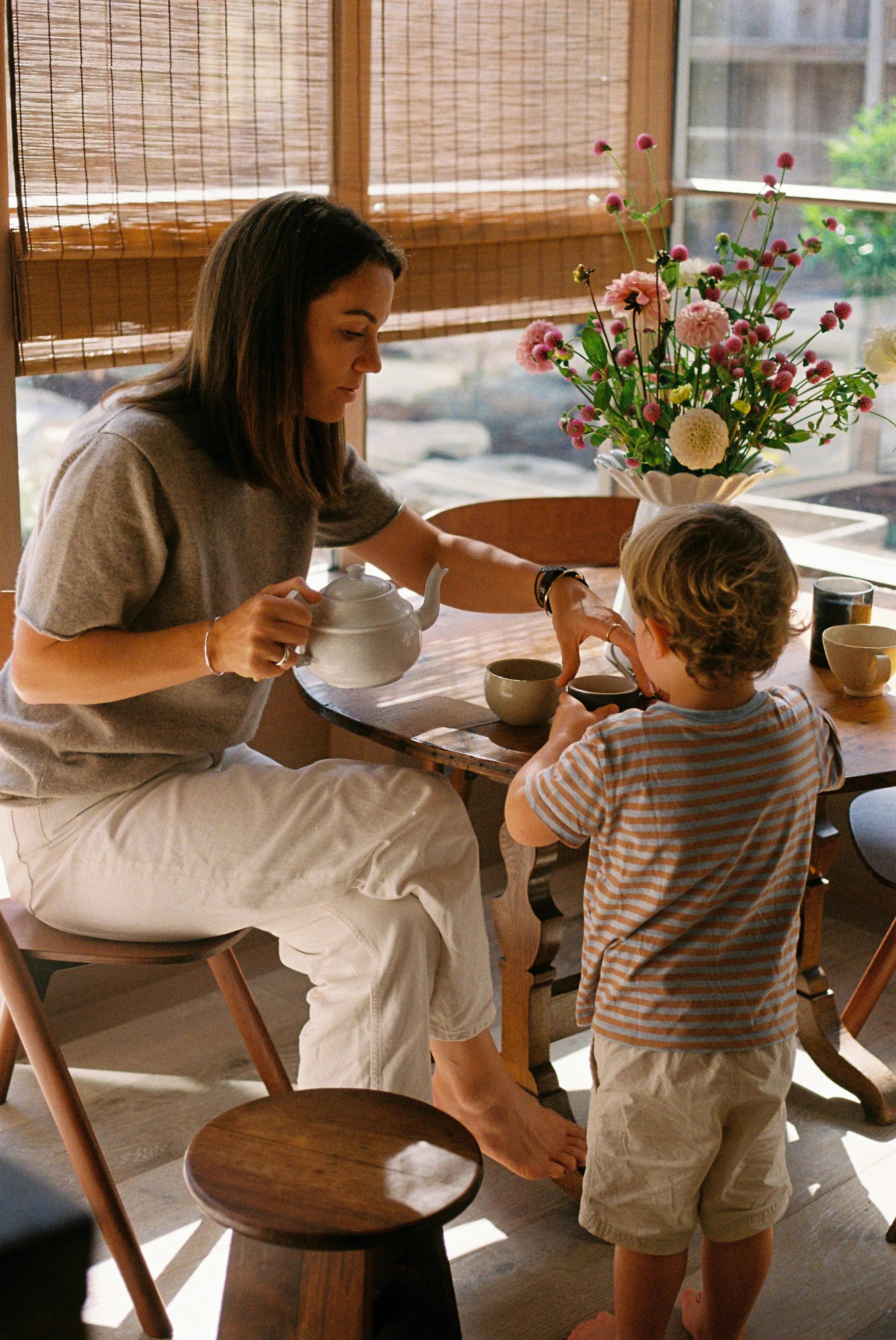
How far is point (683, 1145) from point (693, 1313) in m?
0.40

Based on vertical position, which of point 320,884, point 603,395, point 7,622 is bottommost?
point 320,884

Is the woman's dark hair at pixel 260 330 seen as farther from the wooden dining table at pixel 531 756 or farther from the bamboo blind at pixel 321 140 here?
the bamboo blind at pixel 321 140

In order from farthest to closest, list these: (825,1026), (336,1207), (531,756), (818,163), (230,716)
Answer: (818,163)
(825,1026)
(230,716)
(531,756)
(336,1207)

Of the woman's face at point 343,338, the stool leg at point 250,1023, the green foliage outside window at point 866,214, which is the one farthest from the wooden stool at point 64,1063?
the green foliage outside window at point 866,214

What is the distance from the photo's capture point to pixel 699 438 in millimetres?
1909

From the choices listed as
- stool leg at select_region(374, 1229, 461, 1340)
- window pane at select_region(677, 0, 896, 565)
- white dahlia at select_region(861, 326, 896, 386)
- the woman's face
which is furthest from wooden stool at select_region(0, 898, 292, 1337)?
window pane at select_region(677, 0, 896, 565)

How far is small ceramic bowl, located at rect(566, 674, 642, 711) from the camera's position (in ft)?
6.15

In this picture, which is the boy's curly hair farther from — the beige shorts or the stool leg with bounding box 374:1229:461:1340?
the stool leg with bounding box 374:1229:461:1340

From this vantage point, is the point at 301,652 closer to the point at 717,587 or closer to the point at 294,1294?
the point at 717,587

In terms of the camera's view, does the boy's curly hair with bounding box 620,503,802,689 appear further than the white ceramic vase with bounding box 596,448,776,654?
No

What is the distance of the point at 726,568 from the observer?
1.43m

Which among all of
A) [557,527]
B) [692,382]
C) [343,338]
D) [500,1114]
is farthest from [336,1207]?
[557,527]

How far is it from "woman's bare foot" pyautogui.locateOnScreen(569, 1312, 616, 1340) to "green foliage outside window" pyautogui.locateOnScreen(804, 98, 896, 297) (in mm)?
2178

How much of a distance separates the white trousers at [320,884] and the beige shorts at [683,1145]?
26 cm
